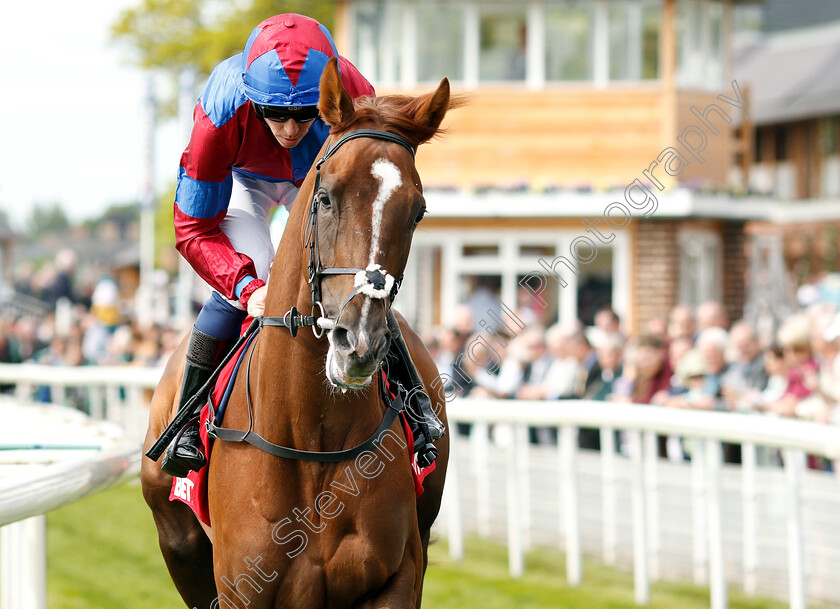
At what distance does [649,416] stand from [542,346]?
2.65 meters

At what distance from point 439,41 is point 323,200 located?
11657 millimetres

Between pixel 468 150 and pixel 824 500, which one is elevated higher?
pixel 468 150

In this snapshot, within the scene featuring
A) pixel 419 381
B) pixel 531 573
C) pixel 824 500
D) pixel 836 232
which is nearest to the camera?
pixel 419 381

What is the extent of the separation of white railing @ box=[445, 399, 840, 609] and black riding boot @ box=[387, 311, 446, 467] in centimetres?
161

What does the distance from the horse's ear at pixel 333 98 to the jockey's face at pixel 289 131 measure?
35 centimetres

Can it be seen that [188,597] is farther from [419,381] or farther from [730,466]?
[730,466]

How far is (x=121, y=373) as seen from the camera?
9398 millimetres

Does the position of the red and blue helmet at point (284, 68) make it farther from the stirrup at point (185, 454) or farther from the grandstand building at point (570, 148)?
the grandstand building at point (570, 148)

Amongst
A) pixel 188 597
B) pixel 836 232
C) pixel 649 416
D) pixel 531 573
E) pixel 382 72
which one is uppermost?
pixel 382 72

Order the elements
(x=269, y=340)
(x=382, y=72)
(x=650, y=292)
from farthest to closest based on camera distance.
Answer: (x=382, y=72)
(x=650, y=292)
(x=269, y=340)

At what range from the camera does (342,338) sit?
230 centimetres

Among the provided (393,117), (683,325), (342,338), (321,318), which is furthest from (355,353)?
(683,325)

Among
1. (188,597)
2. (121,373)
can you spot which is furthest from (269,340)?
(121,373)

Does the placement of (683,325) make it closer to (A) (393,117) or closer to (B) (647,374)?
(B) (647,374)
